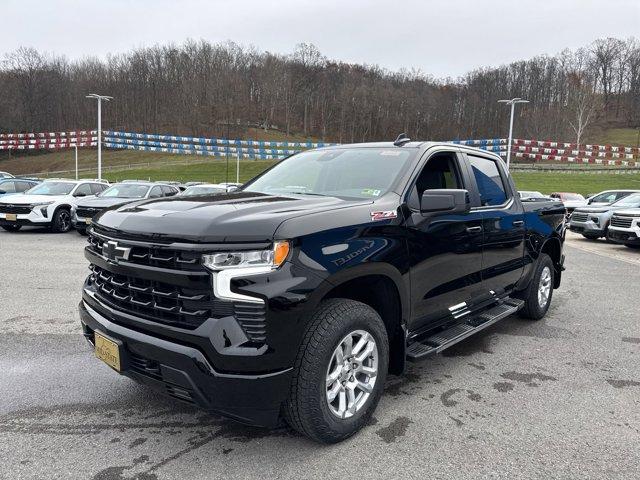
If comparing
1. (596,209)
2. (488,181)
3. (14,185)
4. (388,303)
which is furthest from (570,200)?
(14,185)

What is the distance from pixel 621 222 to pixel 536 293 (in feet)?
31.8

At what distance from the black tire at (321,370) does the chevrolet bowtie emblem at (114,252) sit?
3.78ft

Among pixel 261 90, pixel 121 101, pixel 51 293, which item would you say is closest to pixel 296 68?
pixel 261 90

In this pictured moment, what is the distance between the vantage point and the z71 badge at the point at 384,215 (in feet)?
10.2

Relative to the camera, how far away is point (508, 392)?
3.81m

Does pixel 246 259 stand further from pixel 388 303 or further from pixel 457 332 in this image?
pixel 457 332

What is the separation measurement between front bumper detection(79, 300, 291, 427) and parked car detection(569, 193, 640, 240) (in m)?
15.3

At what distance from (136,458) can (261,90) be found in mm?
93338

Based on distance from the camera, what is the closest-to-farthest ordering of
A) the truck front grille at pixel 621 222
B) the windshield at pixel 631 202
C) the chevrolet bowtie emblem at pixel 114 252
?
1. the chevrolet bowtie emblem at pixel 114 252
2. the truck front grille at pixel 621 222
3. the windshield at pixel 631 202

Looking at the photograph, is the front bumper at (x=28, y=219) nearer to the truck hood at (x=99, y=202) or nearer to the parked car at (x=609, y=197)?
the truck hood at (x=99, y=202)

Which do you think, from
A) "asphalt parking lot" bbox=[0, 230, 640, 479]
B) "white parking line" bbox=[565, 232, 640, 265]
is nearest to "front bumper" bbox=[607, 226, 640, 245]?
"white parking line" bbox=[565, 232, 640, 265]

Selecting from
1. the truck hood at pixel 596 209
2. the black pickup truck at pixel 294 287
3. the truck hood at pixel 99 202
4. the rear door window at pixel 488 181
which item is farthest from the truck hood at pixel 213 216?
the truck hood at pixel 596 209

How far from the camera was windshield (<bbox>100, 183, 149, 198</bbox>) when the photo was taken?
14406mm

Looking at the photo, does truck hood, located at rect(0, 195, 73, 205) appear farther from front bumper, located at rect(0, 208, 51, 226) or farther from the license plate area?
the license plate area
